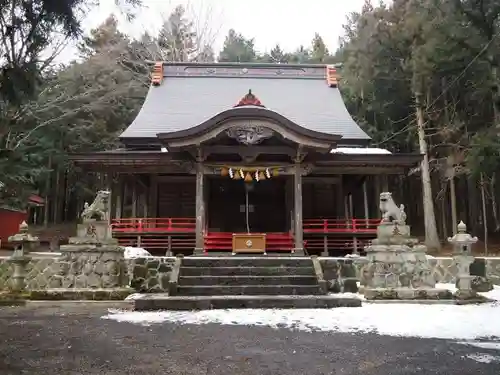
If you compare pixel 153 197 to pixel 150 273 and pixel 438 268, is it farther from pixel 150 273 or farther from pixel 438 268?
pixel 438 268

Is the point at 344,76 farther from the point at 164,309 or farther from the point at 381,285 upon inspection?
the point at 164,309

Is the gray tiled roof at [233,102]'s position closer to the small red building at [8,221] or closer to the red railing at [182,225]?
the red railing at [182,225]

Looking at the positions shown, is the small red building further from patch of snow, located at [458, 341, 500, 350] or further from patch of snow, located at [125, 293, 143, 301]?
patch of snow, located at [458, 341, 500, 350]

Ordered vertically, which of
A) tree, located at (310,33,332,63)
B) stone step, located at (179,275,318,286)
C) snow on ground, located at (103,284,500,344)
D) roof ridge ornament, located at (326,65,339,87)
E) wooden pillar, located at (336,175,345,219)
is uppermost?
tree, located at (310,33,332,63)

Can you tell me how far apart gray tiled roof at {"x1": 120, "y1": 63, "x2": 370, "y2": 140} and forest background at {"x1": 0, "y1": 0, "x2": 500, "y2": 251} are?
3.32 metres

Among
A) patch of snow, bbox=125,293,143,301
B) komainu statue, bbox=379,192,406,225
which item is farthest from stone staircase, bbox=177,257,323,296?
komainu statue, bbox=379,192,406,225

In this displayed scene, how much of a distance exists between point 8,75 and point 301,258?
6681mm

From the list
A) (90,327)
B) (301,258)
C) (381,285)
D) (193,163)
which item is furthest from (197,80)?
(90,327)

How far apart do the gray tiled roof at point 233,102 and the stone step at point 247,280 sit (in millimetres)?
7101

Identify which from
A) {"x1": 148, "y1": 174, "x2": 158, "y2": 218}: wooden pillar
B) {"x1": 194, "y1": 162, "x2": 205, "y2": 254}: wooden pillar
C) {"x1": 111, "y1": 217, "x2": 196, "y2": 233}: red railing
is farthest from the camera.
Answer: {"x1": 148, "y1": 174, "x2": 158, "y2": 218}: wooden pillar

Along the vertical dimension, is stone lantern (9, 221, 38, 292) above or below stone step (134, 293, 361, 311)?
above

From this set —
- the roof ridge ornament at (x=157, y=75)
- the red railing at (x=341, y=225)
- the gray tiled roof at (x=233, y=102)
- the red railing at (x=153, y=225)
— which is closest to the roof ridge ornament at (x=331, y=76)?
the gray tiled roof at (x=233, y=102)

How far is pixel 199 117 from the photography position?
15.4 metres

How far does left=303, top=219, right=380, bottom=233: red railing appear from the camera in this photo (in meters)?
12.3
